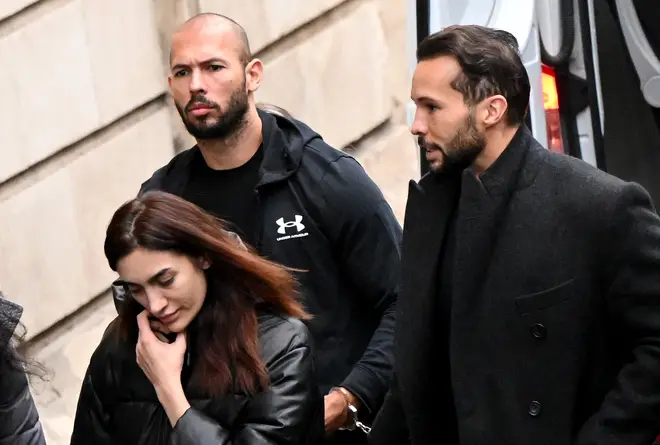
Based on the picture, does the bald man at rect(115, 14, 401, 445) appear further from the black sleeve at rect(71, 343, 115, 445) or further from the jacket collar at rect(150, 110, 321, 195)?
the black sleeve at rect(71, 343, 115, 445)

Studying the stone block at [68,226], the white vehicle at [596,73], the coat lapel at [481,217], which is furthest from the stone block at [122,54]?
the coat lapel at [481,217]

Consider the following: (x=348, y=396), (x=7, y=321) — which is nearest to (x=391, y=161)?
(x=348, y=396)

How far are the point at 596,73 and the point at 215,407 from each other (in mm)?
2358

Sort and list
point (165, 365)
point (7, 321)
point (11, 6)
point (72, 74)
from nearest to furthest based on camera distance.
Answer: point (165, 365) < point (7, 321) < point (11, 6) < point (72, 74)

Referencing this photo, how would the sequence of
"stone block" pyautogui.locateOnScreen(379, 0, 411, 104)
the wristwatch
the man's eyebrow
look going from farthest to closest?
"stone block" pyautogui.locateOnScreen(379, 0, 411, 104), the man's eyebrow, the wristwatch

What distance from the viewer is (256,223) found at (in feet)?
10.3

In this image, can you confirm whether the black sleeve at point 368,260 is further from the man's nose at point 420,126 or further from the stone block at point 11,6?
the stone block at point 11,6

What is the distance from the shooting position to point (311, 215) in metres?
3.17

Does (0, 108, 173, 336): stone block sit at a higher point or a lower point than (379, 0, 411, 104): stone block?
lower

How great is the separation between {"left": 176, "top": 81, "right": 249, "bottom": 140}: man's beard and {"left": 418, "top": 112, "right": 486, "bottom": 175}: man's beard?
819 millimetres

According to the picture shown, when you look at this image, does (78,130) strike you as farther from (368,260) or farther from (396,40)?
(368,260)

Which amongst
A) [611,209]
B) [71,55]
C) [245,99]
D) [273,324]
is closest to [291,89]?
[71,55]

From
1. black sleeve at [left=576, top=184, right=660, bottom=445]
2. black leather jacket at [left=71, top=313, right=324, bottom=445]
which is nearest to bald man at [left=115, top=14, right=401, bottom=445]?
black leather jacket at [left=71, top=313, right=324, bottom=445]

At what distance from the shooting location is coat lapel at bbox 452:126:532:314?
7.96 ft
